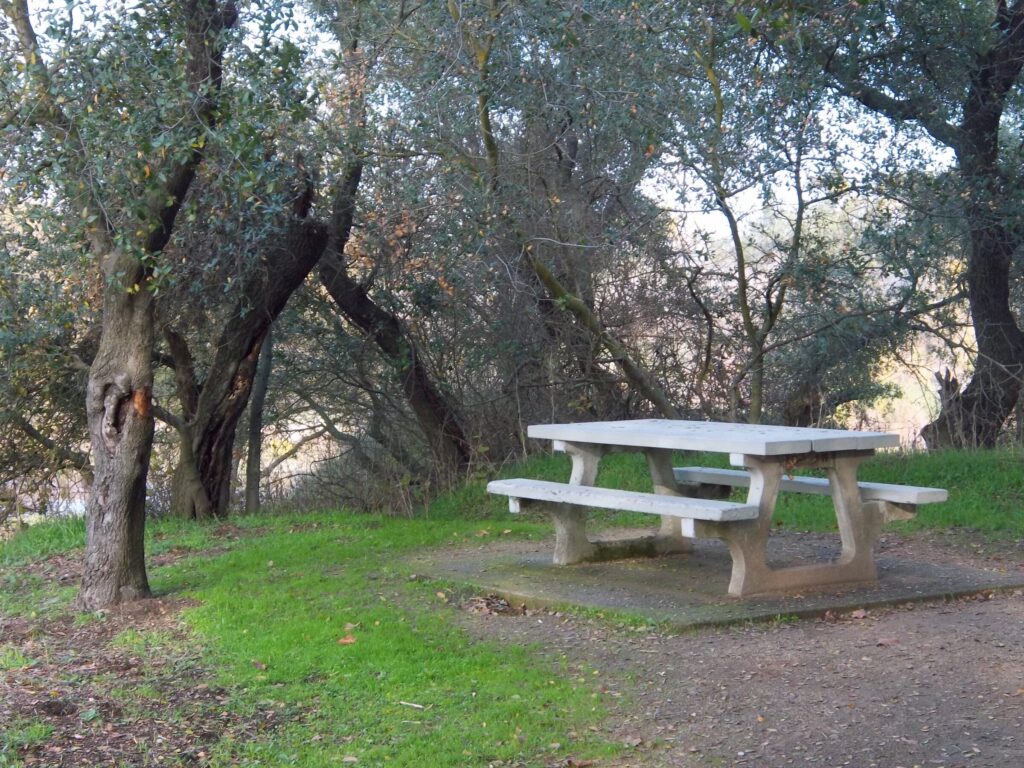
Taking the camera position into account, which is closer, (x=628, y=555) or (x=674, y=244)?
(x=628, y=555)

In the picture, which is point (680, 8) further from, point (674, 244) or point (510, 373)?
point (510, 373)

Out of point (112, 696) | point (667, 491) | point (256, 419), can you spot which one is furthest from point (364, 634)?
point (256, 419)

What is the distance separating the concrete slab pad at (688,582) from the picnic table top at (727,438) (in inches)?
32.6

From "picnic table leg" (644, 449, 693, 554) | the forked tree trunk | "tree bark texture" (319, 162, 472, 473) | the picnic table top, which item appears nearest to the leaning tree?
the forked tree trunk

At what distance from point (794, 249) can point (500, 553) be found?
447 cm

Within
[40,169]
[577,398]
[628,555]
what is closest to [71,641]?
[40,169]

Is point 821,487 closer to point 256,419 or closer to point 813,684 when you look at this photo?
point 813,684

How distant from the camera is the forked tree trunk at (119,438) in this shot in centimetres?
673

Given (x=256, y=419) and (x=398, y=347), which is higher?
(x=398, y=347)

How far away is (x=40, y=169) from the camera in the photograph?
6.48m

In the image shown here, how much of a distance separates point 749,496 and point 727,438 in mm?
346

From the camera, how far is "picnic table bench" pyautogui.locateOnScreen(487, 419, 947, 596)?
6137 millimetres

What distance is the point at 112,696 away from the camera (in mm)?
4984

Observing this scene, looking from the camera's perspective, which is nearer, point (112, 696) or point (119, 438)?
point (112, 696)
